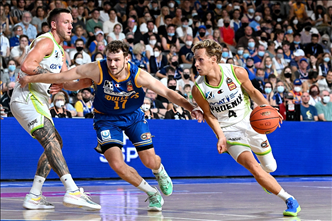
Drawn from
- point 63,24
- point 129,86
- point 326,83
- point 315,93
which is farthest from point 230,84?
point 326,83

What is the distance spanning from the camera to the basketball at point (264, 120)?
21.1 feet

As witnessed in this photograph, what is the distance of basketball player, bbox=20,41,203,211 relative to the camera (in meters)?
6.47

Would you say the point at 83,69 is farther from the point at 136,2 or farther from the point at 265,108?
the point at 136,2

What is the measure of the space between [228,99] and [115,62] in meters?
1.58

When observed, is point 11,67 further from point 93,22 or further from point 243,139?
point 243,139

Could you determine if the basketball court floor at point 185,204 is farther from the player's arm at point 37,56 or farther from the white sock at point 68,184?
the player's arm at point 37,56

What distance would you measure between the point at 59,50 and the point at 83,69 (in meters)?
0.82

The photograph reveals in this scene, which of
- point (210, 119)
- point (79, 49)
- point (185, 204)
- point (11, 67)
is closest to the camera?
point (210, 119)

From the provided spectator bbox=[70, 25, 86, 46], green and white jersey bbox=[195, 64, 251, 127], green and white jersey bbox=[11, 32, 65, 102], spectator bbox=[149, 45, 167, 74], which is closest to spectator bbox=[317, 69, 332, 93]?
spectator bbox=[149, 45, 167, 74]

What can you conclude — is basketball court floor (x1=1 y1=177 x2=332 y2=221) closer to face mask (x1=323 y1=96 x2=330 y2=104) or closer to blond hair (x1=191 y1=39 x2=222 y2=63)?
blond hair (x1=191 y1=39 x2=222 y2=63)

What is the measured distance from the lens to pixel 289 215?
6.07m

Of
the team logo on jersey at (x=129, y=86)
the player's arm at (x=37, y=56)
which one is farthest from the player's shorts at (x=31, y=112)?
the team logo on jersey at (x=129, y=86)

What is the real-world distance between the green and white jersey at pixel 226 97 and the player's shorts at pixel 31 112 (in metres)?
2.09

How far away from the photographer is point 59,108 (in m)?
12.2
